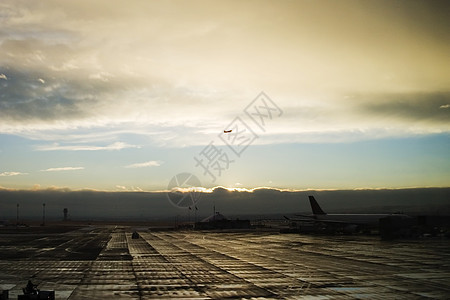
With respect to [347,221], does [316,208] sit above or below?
above

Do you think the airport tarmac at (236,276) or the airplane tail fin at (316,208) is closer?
the airport tarmac at (236,276)

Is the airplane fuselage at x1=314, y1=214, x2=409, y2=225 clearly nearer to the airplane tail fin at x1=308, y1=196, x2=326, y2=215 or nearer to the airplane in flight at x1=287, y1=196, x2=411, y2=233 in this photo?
the airplane in flight at x1=287, y1=196, x2=411, y2=233

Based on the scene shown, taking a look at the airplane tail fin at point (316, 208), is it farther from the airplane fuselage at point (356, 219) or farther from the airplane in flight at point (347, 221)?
the airplane fuselage at point (356, 219)

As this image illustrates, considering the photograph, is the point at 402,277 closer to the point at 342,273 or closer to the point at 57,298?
the point at 342,273

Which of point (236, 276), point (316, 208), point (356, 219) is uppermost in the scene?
point (316, 208)

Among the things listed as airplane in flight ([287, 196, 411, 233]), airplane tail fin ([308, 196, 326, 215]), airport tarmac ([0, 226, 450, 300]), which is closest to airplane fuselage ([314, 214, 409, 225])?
airplane in flight ([287, 196, 411, 233])

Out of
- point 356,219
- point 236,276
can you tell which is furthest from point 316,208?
point 236,276

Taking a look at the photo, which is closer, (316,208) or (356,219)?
(356,219)

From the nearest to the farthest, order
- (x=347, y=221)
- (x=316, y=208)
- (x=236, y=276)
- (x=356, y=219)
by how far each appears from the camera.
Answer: (x=236, y=276) < (x=347, y=221) < (x=356, y=219) < (x=316, y=208)

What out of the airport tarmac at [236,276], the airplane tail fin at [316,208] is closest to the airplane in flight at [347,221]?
the airplane tail fin at [316,208]

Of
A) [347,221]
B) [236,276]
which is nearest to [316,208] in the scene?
[347,221]

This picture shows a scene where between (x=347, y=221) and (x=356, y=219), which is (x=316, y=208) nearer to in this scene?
(x=356, y=219)

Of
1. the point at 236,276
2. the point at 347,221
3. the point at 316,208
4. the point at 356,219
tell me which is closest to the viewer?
the point at 236,276

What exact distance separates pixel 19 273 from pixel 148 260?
14.1 m
